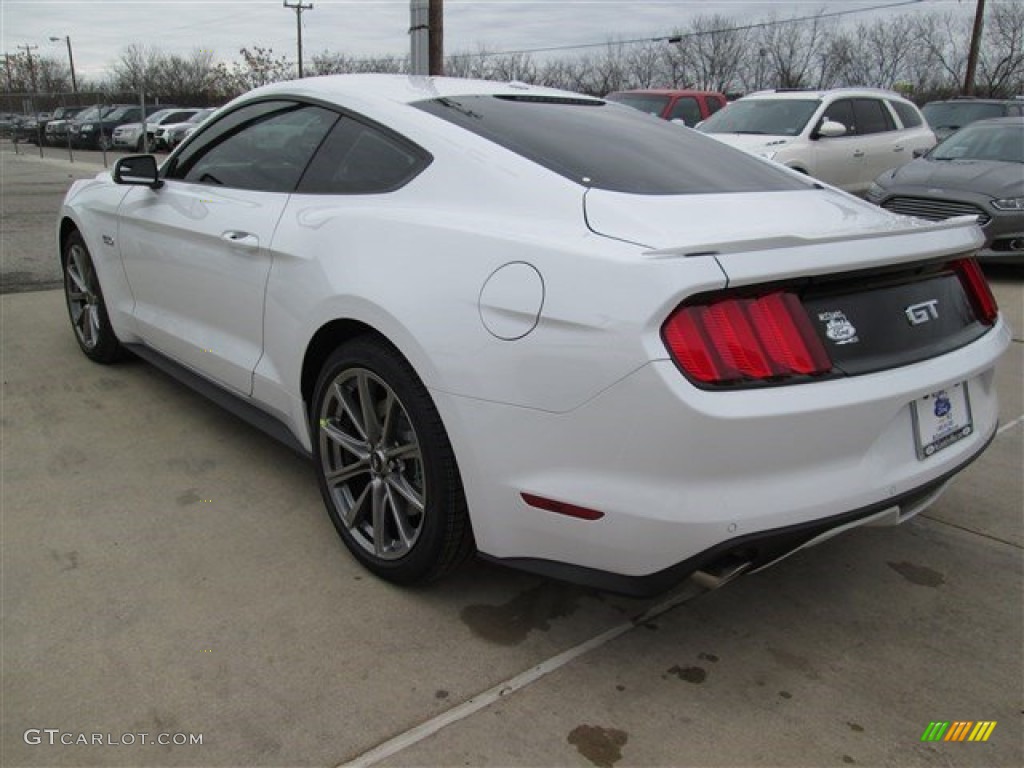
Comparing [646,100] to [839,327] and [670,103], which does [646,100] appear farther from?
[839,327]

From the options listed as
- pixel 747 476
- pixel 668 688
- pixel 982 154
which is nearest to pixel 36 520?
pixel 668 688

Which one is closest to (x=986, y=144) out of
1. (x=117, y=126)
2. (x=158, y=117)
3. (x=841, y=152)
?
(x=841, y=152)

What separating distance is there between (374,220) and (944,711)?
2148 mm

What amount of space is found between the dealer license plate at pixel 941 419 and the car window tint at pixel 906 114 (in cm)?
1079

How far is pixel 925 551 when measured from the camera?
3105 millimetres

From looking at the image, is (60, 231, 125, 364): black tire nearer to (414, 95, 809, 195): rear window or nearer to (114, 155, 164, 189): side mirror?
(114, 155, 164, 189): side mirror

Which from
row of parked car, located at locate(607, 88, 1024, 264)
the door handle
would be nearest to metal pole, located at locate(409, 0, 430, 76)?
row of parked car, located at locate(607, 88, 1024, 264)

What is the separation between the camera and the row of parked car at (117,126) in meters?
26.5

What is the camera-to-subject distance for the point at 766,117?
1064 centimetres

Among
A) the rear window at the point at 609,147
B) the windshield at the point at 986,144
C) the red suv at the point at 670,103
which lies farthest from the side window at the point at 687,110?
the rear window at the point at 609,147

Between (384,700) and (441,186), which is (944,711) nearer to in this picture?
(384,700)

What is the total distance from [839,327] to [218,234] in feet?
7.71

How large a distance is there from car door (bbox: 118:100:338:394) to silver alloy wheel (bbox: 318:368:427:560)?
557mm

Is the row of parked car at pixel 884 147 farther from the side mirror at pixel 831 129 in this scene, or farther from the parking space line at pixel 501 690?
the parking space line at pixel 501 690
